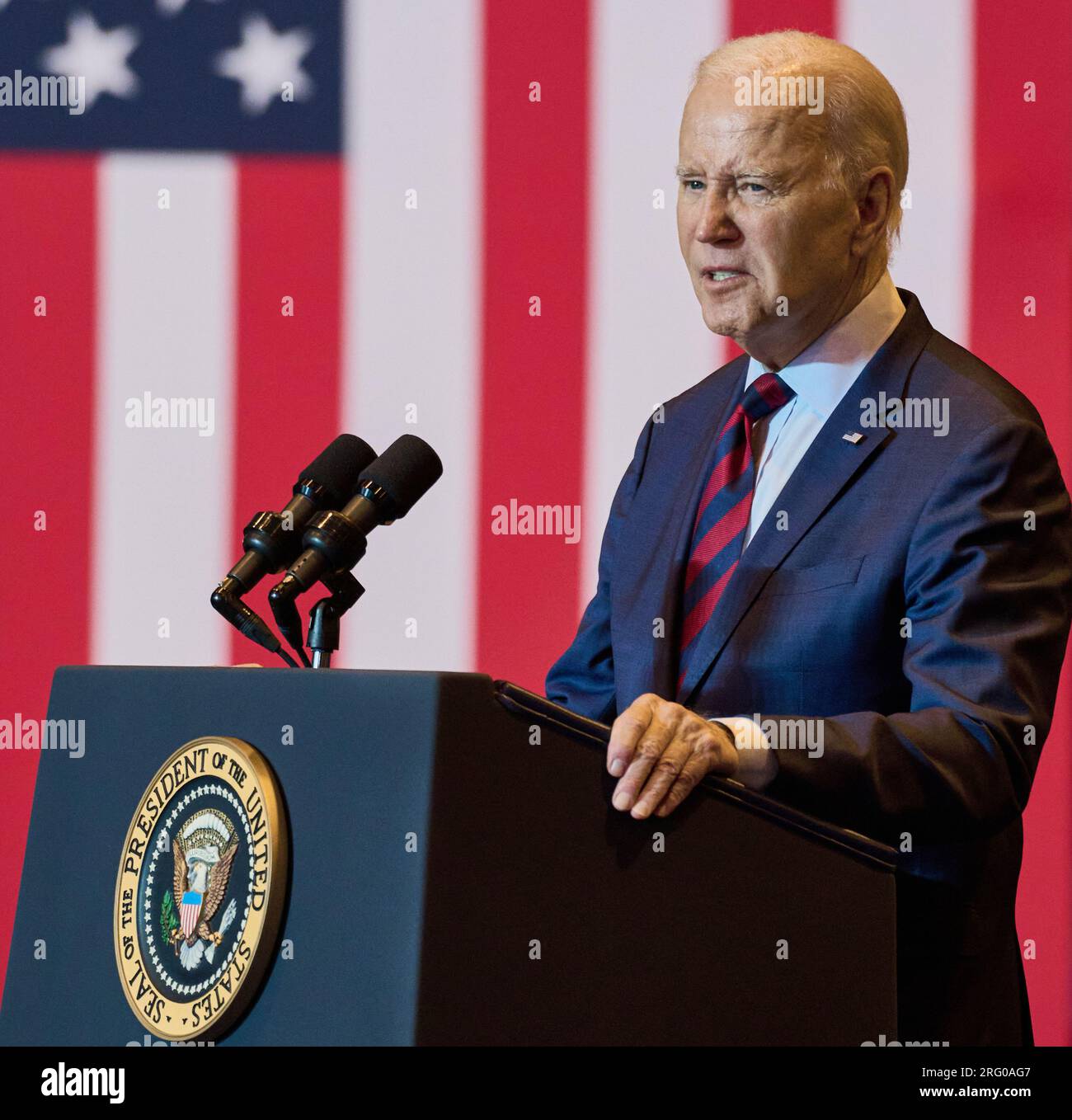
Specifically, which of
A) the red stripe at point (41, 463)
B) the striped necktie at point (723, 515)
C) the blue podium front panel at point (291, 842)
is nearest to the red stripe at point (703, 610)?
the striped necktie at point (723, 515)

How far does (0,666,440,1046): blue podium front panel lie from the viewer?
0.94 meters

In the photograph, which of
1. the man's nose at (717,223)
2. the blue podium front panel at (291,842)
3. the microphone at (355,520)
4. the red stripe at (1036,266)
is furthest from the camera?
the red stripe at (1036,266)

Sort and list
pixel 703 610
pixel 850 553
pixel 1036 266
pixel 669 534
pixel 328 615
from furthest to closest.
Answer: pixel 1036 266 → pixel 669 534 → pixel 703 610 → pixel 850 553 → pixel 328 615

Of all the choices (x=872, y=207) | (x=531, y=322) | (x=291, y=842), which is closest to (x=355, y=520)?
(x=291, y=842)

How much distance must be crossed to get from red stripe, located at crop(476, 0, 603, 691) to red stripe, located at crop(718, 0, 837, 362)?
0.97 feet

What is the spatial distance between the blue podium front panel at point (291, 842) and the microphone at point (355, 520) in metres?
0.15

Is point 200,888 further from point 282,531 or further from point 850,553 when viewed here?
point 850,553

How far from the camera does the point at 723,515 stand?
1675 millimetres

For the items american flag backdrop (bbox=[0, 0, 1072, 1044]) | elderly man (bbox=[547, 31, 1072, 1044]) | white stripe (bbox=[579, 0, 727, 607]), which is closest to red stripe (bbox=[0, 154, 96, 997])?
american flag backdrop (bbox=[0, 0, 1072, 1044])

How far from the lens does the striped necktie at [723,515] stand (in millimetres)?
1615

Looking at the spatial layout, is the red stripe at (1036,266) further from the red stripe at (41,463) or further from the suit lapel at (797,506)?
the red stripe at (41,463)

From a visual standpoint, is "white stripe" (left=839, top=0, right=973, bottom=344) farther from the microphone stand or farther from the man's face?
the microphone stand

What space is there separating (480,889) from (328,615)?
1.39 ft
